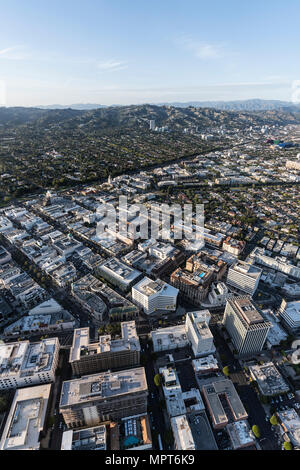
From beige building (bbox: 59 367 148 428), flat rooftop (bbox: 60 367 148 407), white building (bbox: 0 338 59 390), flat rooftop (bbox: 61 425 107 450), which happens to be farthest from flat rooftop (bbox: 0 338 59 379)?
flat rooftop (bbox: 61 425 107 450)

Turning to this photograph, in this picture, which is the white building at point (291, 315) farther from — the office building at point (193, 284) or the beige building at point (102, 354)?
the beige building at point (102, 354)

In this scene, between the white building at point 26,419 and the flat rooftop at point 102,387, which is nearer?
the white building at point 26,419

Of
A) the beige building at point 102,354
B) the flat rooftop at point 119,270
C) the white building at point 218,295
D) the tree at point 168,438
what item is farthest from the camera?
the flat rooftop at point 119,270

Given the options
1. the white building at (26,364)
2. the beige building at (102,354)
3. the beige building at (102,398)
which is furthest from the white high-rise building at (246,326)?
the white building at (26,364)

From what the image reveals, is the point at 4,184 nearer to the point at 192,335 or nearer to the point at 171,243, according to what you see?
the point at 171,243

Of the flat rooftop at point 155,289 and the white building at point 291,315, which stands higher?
the flat rooftop at point 155,289

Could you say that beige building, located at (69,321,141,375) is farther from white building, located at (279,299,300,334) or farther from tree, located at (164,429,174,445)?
white building, located at (279,299,300,334)

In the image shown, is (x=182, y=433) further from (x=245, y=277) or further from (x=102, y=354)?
(x=245, y=277)
